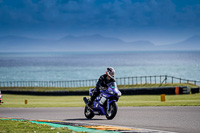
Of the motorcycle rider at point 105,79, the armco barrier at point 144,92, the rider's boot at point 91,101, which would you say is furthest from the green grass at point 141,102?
the motorcycle rider at point 105,79

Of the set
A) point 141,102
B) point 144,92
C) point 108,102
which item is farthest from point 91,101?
point 144,92

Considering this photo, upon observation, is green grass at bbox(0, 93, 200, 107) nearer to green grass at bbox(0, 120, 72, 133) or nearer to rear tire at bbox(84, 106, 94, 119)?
rear tire at bbox(84, 106, 94, 119)

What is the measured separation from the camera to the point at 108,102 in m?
12.6

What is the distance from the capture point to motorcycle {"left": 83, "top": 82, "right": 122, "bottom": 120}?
40.5ft

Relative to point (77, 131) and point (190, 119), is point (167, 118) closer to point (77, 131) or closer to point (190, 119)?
point (190, 119)

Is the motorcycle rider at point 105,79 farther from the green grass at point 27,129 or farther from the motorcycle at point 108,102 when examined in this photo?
the green grass at point 27,129

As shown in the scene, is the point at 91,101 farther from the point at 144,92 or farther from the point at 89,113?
the point at 144,92

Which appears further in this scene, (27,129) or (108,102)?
(108,102)

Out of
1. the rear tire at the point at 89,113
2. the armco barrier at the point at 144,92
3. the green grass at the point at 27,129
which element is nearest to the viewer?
the green grass at the point at 27,129

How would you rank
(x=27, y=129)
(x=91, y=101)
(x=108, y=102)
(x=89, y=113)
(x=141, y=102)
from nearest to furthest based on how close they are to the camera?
(x=27, y=129) → (x=108, y=102) → (x=91, y=101) → (x=89, y=113) → (x=141, y=102)

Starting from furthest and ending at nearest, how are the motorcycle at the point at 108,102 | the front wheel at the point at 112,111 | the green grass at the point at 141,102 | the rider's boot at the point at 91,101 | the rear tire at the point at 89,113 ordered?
1. the green grass at the point at 141,102
2. the rear tire at the point at 89,113
3. the rider's boot at the point at 91,101
4. the front wheel at the point at 112,111
5. the motorcycle at the point at 108,102

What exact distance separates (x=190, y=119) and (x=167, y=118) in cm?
84

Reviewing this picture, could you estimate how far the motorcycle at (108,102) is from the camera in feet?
40.5

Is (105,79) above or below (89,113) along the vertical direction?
above
